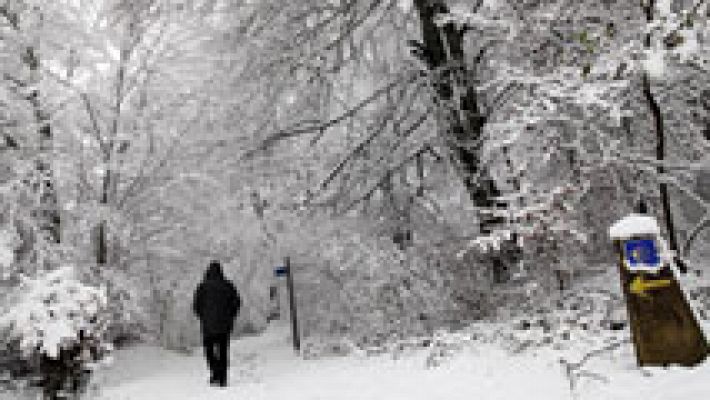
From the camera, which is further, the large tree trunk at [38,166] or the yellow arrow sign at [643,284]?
the large tree trunk at [38,166]

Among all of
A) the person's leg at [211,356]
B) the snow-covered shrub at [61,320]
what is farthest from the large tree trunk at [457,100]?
the snow-covered shrub at [61,320]

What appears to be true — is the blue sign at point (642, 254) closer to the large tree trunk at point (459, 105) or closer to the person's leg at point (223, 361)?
the large tree trunk at point (459, 105)

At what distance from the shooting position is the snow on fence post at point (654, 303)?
359cm

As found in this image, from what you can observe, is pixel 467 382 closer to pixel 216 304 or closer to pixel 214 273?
pixel 216 304

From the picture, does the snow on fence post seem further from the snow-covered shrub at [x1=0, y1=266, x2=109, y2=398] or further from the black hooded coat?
the snow-covered shrub at [x1=0, y1=266, x2=109, y2=398]

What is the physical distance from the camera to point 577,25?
5418 mm

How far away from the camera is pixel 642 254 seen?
3.75m

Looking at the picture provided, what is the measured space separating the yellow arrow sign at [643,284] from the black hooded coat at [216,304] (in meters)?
5.02

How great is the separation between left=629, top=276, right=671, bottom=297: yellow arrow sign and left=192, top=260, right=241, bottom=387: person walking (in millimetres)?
5020

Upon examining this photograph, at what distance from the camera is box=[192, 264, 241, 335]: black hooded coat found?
754 centimetres

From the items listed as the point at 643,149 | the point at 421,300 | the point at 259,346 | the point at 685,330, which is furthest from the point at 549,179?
the point at 259,346

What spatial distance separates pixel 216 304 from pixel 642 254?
209 inches

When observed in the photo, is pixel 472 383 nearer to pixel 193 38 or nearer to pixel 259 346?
pixel 193 38

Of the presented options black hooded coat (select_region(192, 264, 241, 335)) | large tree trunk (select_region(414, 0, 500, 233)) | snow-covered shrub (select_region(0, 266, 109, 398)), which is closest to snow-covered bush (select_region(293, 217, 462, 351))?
large tree trunk (select_region(414, 0, 500, 233))
